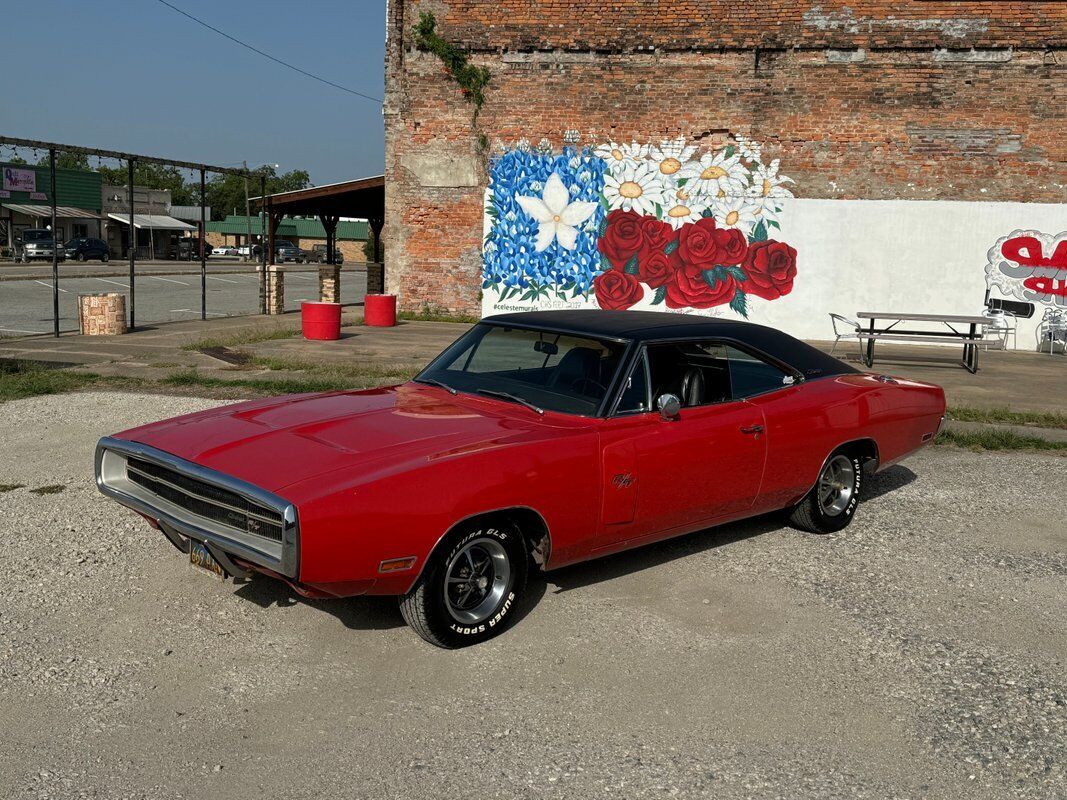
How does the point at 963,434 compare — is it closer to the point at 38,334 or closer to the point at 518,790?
the point at 518,790

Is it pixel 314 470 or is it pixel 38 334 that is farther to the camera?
pixel 38 334

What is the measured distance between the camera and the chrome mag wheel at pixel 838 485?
6332 millimetres

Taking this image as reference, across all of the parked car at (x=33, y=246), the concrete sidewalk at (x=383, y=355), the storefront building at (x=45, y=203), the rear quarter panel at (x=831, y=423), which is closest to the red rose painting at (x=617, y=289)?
the concrete sidewalk at (x=383, y=355)

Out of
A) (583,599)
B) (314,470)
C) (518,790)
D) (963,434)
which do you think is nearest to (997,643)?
(583,599)

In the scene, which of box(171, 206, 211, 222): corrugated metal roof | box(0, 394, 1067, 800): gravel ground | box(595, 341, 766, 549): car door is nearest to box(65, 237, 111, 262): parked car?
box(171, 206, 211, 222): corrugated metal roof

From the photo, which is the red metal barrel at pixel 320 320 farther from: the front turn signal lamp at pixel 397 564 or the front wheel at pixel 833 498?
the front turn signal lamp at pixel 397 564

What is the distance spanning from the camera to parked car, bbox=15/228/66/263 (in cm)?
4997

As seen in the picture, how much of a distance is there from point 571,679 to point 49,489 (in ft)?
13.9

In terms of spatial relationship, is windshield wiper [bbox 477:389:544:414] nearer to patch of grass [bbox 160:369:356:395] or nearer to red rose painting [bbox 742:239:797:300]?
patch of grass [bbox 160:369:356:395]

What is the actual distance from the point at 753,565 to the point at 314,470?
2.71m

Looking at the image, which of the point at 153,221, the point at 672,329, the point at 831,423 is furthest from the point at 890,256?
the point at 153,221

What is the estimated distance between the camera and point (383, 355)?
14.4 metres

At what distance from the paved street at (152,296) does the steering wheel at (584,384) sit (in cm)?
1405

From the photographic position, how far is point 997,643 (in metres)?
4.67
